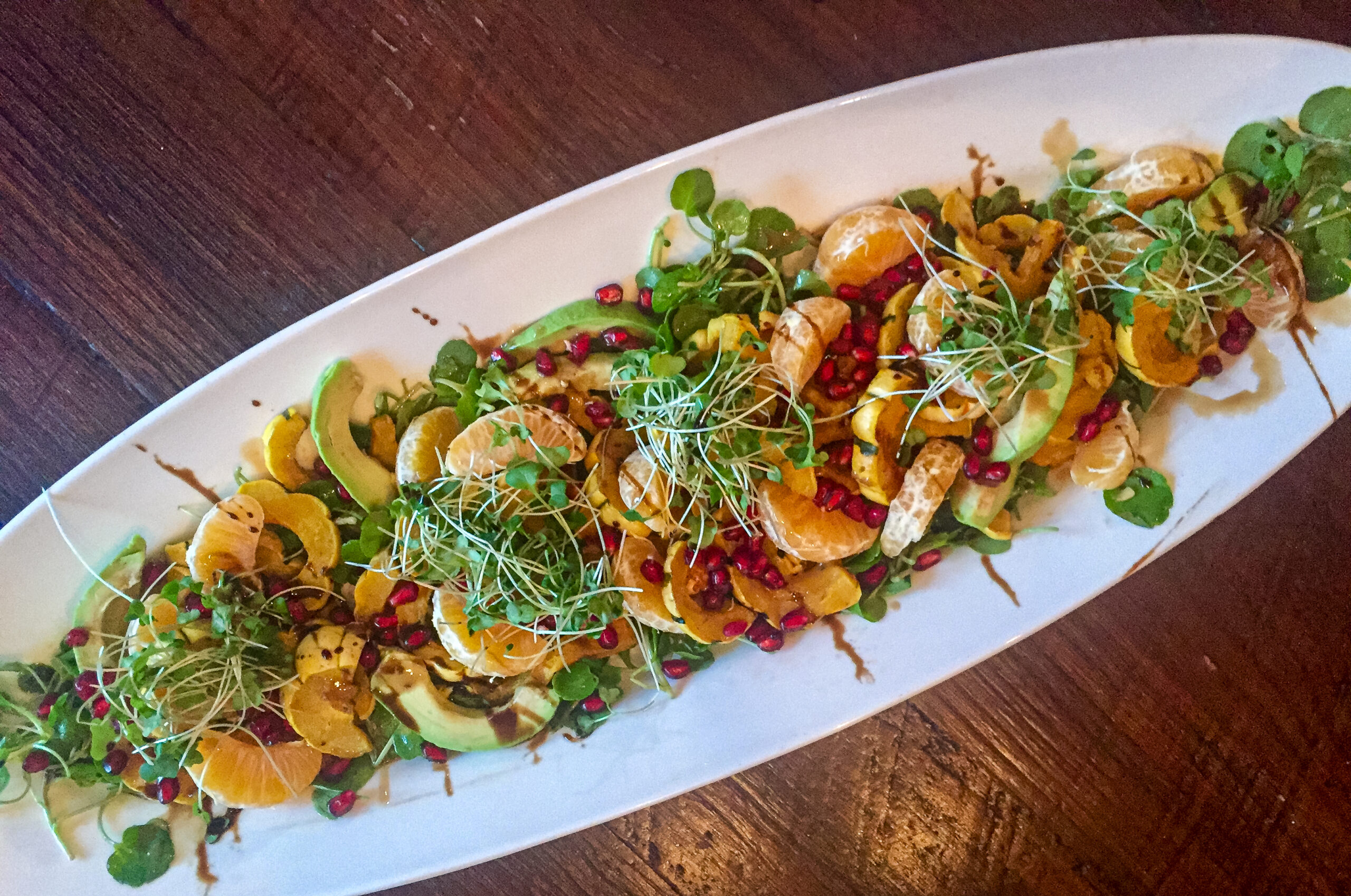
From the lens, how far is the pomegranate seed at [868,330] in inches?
58.4

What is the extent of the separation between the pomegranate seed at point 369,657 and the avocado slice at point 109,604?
0.52 m

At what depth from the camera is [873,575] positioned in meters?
1.57

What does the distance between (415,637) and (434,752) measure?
0.91 ft

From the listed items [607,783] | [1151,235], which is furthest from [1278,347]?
[607,783]

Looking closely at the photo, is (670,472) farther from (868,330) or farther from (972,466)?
(972,466)

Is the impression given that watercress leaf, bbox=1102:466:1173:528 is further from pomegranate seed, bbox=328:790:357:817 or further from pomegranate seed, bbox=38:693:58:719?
pomegranate seed, bbox=38:693:58:719

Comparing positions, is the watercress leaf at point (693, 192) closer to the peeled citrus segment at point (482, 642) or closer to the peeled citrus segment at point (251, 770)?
the peeled citrus segment at point (482, 642)

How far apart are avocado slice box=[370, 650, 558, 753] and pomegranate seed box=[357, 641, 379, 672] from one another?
0.02 m

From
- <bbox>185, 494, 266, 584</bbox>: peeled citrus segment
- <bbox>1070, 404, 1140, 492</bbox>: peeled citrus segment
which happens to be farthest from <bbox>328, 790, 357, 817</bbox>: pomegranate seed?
<bbox>1070, 404, 1140, 492</bbox>: peeled citrus segment

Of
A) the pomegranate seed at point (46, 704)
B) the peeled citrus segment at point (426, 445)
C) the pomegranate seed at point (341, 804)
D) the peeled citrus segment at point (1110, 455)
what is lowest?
the peeled citrus segment at point (1110, 455)

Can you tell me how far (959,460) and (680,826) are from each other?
4.06 ft

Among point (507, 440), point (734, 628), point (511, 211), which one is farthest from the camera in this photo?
point (511, 211)

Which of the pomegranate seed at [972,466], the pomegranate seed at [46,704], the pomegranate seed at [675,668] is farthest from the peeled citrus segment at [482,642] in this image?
the pomegranate seed at [972,466]

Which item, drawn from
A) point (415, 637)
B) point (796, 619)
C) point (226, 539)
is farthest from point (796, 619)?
point (226, 539)
